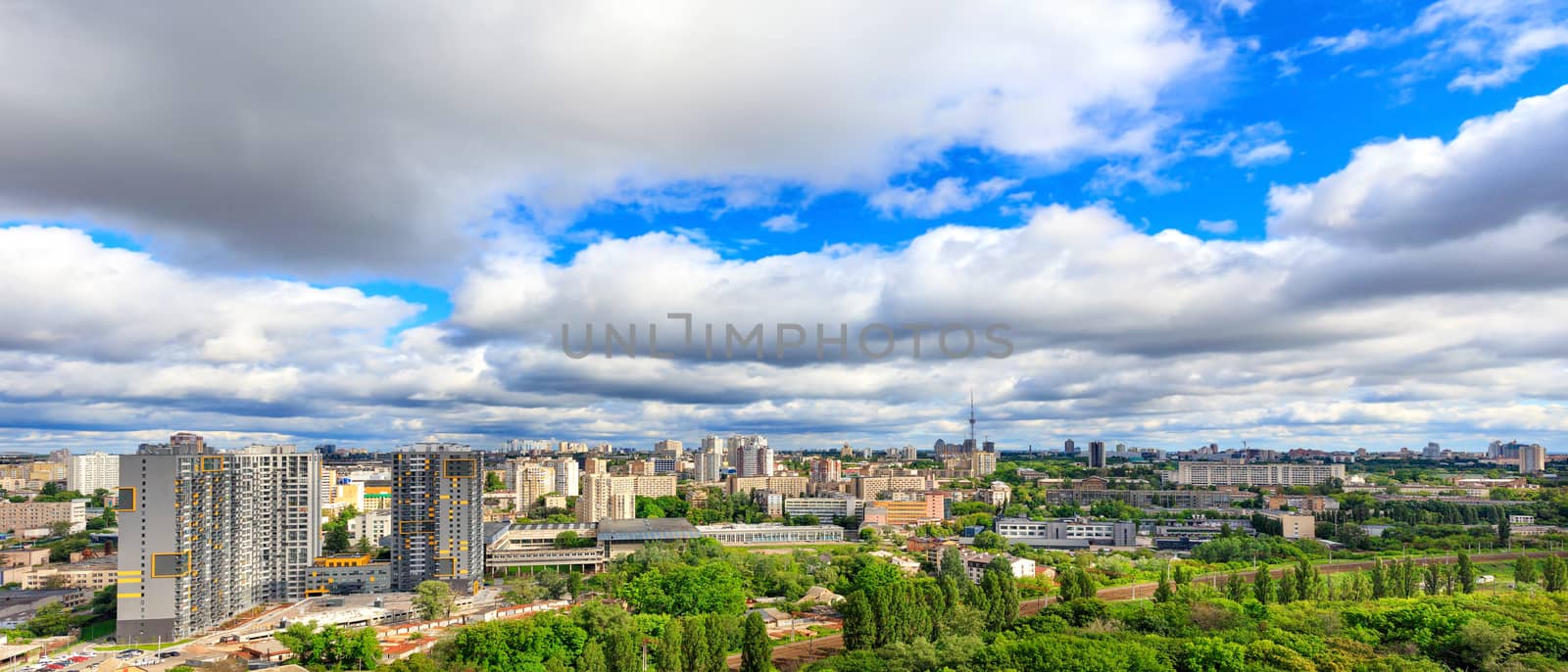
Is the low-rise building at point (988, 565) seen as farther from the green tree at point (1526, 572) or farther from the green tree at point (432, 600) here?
the green tree at point (432, 600)

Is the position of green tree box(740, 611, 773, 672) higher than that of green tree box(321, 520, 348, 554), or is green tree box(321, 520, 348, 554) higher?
green tree box(740, 611, 773, 672)

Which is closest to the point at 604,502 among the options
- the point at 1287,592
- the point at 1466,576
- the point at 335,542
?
the point at 335,542

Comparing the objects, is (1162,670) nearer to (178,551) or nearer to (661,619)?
(661,619)

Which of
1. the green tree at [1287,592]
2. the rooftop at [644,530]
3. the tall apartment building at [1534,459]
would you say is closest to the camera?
the green tree at [1287,592]

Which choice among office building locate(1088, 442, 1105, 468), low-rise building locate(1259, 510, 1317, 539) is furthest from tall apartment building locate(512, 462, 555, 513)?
office building locate(1088, 442, 1105, 468)

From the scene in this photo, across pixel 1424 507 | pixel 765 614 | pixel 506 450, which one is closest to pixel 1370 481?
pixel 1424 507

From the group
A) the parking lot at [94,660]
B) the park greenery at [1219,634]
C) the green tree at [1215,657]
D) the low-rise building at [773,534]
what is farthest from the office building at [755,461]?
the green tree at [1215,657]

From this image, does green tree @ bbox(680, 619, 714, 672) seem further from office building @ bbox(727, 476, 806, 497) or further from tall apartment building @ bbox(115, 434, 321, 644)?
office building @ bbox(727, 476, 806, 497)
